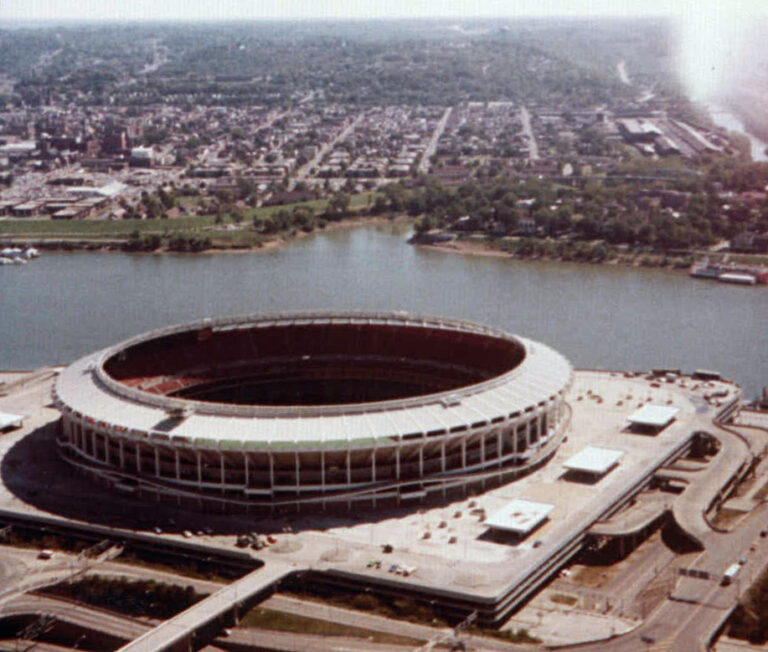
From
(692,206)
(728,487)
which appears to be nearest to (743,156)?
(692,206)

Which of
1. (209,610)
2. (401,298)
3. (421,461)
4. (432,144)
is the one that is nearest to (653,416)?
(421,461)

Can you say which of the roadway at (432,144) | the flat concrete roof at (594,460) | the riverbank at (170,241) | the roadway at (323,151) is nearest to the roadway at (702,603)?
the flat concrete roof at (594,460)

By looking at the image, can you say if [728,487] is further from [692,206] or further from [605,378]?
[692,206]

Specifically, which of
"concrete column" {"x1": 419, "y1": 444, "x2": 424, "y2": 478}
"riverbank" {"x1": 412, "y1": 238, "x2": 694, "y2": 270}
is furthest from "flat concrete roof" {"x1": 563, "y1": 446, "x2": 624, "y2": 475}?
"riverbank" {"x1": 412, "y1": 238, "x2": 694, "y2": 270}

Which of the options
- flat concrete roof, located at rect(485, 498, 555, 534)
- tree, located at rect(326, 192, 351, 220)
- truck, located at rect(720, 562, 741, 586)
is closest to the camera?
truck, located at rect(720, 562, 741, 586)

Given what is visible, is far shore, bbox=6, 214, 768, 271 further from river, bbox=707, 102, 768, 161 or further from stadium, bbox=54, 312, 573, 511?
stadium, bbox=54, 312, 573, 511
